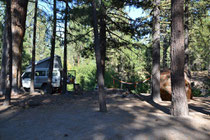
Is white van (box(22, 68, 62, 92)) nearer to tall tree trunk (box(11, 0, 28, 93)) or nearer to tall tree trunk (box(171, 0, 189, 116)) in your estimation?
tall tree trunk (box(11, 0, 28, 93))

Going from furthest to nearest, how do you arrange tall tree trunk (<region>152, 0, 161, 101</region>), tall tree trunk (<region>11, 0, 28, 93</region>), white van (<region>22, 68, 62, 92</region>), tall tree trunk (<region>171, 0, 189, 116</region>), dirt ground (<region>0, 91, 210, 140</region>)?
white van (<region>22, 68, 62, 92</region>) < tall tree trunk (<region>11, 0, 28, 93</region>) < tall tree trunk (<region>152, 0, 161, 101</region>) < tall tree trunk (<region>171, 0, 189, 116</region>) < dirt ground (<region>0, 91, 210, 140</region>)

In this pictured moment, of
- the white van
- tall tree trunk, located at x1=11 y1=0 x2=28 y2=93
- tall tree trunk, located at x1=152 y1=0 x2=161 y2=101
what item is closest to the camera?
tall tree trunk, located at x1=152 y1=0 x2=161 y2=101

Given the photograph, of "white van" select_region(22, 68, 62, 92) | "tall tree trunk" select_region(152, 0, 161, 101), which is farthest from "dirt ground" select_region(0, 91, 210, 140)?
"white van" select_region(22, 68, 62, 92)

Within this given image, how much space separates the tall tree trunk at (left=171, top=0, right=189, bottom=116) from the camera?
5.62 meters

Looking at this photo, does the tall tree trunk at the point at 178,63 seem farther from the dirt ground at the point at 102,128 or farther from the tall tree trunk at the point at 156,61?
the tall tree trunk at the point at 156,61

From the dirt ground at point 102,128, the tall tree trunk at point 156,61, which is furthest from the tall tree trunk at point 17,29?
the tall tree trunk at point 156,61

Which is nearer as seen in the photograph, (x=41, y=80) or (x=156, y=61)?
(x=156, y=61)

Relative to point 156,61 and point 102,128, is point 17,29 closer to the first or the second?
point 156,61

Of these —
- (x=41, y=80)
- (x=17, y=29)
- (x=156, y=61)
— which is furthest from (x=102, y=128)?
(x=41, y=80)

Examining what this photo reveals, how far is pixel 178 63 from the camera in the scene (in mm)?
5742

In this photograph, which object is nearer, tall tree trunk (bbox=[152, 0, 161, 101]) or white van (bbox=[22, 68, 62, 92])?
tall tree trunk (bbox=[152, 0, 161, 101])

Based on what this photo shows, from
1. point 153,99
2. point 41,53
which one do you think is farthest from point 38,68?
point 41,53

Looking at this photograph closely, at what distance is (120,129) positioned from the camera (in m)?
4.52

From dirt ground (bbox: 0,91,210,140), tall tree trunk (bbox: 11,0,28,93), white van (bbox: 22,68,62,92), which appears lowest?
dirt ground (bbox: 0,91,210,140)
